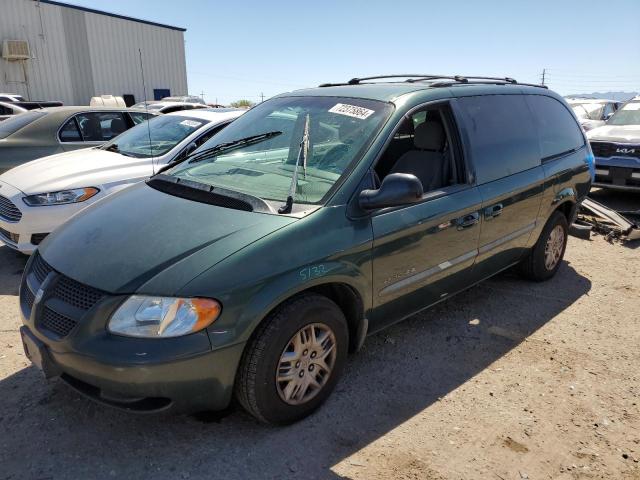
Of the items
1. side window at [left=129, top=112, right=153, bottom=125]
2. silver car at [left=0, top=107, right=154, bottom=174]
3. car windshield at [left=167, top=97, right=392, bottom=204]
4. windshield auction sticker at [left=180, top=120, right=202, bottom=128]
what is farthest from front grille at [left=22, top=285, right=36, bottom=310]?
side window at [left=129, top=112, right=153, bottom=125]

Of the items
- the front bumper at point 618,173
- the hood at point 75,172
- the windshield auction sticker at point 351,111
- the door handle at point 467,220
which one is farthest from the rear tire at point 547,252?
the hood at point 75,172

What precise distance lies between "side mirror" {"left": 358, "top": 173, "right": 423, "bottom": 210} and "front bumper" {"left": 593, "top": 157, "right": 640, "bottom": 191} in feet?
20.7

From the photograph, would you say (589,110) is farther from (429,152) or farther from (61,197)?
(61,197)

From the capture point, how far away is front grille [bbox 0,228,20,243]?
4.82 metres

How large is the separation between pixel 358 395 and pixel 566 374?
142 cm

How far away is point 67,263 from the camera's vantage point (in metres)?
2.60

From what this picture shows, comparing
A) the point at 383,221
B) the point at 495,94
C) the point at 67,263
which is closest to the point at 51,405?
the point at 67,263

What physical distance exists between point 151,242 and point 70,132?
5159 mm

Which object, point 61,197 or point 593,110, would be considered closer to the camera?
point 61,197

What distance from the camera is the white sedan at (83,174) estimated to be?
477 centimetres

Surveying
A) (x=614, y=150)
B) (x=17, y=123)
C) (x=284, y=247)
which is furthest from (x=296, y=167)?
(x=614, y=150)

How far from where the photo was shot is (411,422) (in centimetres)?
282

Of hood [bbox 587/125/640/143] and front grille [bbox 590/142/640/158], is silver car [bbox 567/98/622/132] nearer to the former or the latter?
hood [bbox 587/125/640/143]

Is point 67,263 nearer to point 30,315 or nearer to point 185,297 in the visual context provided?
point 30,315
